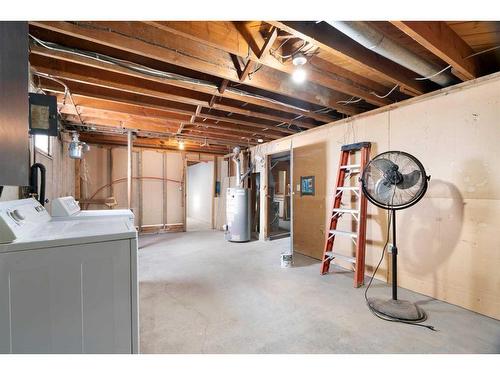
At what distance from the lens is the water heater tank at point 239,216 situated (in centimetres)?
500

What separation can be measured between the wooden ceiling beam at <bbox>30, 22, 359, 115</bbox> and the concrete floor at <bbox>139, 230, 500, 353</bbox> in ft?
7.28

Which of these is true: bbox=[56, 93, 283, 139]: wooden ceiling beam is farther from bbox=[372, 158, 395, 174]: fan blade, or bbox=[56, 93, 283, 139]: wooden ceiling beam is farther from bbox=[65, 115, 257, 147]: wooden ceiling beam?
bbox=[372, 158, 395, 174]: fan blade

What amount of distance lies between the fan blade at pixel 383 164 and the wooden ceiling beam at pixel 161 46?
1.18 metres

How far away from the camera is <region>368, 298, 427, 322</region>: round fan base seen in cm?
200

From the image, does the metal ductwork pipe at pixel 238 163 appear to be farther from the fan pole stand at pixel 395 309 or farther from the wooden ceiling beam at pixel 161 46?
the fan pole stand at pixel 395 309

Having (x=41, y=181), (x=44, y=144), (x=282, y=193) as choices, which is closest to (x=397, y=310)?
(x=41, y=181)

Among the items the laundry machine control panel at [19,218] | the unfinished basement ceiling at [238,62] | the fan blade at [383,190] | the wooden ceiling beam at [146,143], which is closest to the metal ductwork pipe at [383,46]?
the unfinished basement ceiling at [238,62]

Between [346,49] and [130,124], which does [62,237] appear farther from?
[130,124]

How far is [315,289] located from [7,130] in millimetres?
2826

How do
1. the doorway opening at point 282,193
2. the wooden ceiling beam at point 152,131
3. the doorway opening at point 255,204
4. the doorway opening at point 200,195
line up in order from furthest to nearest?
the doorway opening at point 200,195
the doorway opening at point 282,193
the doorway opening at point 255,204
the wooden ceiling beam at point 152,131

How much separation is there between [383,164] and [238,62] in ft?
5.62

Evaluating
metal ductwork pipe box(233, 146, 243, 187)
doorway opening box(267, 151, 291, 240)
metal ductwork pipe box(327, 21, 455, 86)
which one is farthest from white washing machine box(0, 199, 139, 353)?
doorway opening box(267, 151, 291, 240)

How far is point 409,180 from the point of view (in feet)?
6.84

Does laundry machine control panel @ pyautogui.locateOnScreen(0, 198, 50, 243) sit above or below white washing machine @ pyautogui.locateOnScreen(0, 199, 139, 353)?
above
